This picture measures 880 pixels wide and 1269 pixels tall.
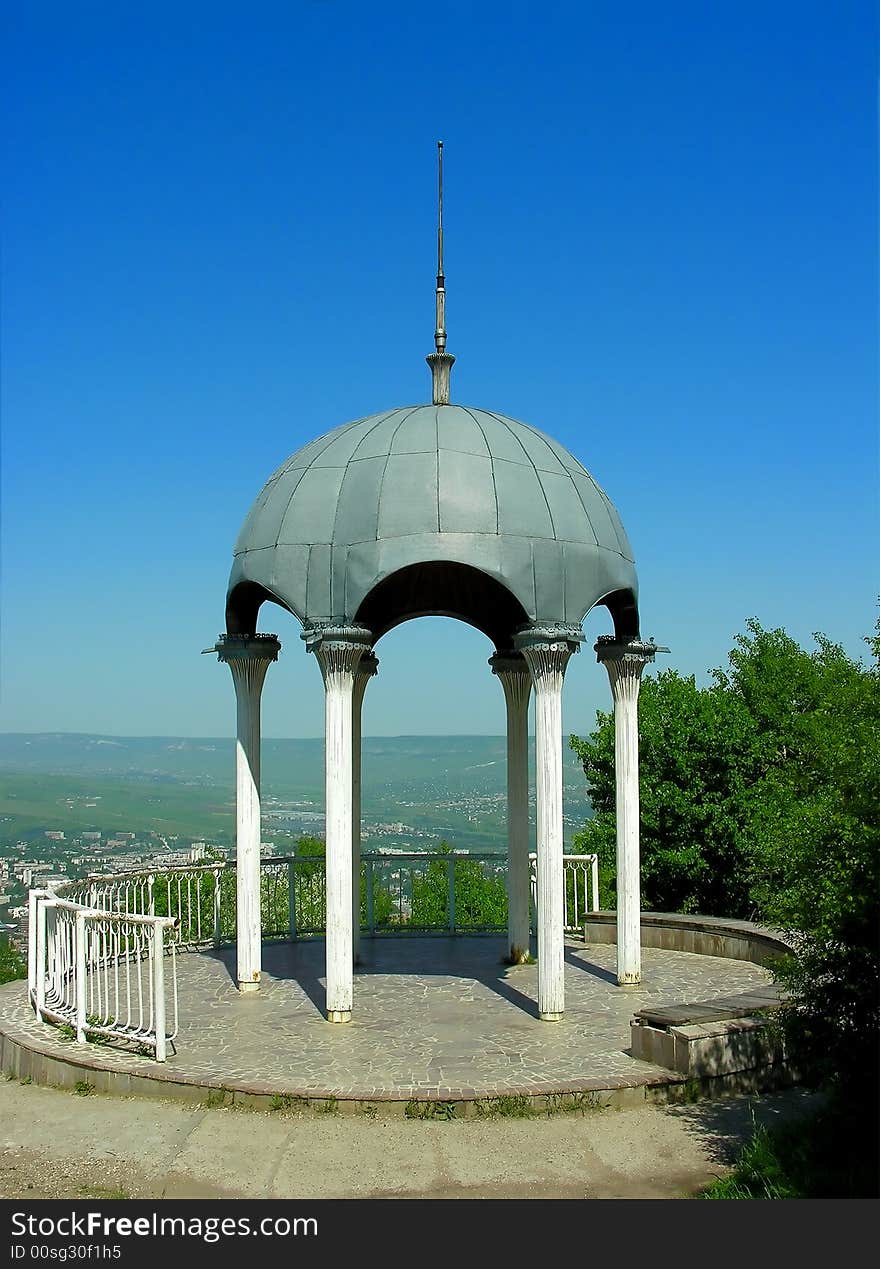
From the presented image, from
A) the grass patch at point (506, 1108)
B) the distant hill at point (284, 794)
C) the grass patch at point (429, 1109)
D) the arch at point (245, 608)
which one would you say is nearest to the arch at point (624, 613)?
the arch at point (245, 608)

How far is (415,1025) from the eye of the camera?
12.1 metres

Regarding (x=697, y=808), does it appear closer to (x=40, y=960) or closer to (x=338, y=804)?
(x=338, y=804)

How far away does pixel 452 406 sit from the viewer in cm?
1366

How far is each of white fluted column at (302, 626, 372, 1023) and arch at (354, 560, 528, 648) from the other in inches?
140

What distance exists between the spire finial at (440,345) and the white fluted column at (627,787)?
3806 mm

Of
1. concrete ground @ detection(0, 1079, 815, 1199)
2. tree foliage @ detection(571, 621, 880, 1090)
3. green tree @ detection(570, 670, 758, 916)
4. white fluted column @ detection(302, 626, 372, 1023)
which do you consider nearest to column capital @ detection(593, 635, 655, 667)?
tree foliage @ detection(571, 621, 880, 1090)

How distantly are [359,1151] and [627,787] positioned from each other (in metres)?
6.79

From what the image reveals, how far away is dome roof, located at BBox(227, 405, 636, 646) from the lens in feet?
39.7

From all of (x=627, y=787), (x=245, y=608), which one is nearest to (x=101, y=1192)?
(x=245, y=608)

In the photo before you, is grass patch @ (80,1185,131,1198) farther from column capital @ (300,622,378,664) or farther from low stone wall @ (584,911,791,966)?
low stone wall @ (584,911,791,966)

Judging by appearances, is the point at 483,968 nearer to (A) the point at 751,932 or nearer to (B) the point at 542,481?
(A) the point at 751,932

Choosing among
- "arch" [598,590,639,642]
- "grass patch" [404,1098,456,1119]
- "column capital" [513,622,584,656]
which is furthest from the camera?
"arch" [598,590,639,642]
